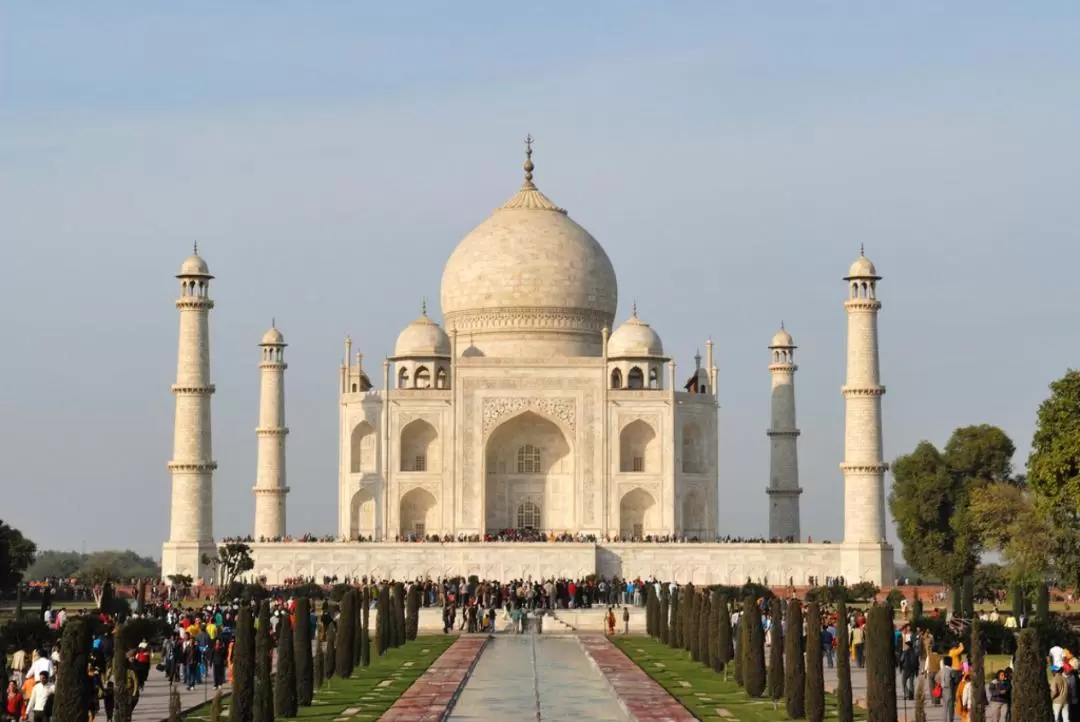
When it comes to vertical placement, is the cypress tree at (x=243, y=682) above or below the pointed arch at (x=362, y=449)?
below

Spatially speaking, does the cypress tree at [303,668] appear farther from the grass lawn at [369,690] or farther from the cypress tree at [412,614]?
the cypress tree at [412,614]

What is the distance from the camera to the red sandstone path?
18.9 meters

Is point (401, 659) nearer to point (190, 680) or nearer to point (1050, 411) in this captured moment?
point (190, 680)

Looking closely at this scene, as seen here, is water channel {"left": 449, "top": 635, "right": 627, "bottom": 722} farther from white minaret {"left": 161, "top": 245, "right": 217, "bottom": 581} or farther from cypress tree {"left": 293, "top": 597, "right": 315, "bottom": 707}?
white minaret {"left": 161, "top": 245, "right": 217, "bottom": 581}

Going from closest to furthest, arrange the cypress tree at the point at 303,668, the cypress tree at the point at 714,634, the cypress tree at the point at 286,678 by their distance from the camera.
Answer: the cypress tree at the point at 286,678 < the cypress tree at the point at 303,668 < the cypress tree at the point at 714,634

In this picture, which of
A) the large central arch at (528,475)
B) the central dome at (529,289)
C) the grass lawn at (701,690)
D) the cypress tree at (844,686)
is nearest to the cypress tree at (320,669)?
the grass lawn at (701,690)

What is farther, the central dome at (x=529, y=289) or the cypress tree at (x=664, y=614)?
the central dome at (x=529, y=289)

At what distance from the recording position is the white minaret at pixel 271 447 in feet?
157

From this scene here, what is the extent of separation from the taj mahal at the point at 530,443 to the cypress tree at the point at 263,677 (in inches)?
951

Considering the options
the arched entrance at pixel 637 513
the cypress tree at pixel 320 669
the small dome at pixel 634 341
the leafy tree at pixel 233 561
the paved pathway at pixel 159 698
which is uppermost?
the small dome at pixel 634 341

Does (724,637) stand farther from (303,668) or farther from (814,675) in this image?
(303,668)

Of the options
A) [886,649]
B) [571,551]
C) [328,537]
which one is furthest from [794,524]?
[886,649]

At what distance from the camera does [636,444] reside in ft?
155

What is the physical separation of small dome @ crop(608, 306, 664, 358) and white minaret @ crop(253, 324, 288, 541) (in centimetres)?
830
